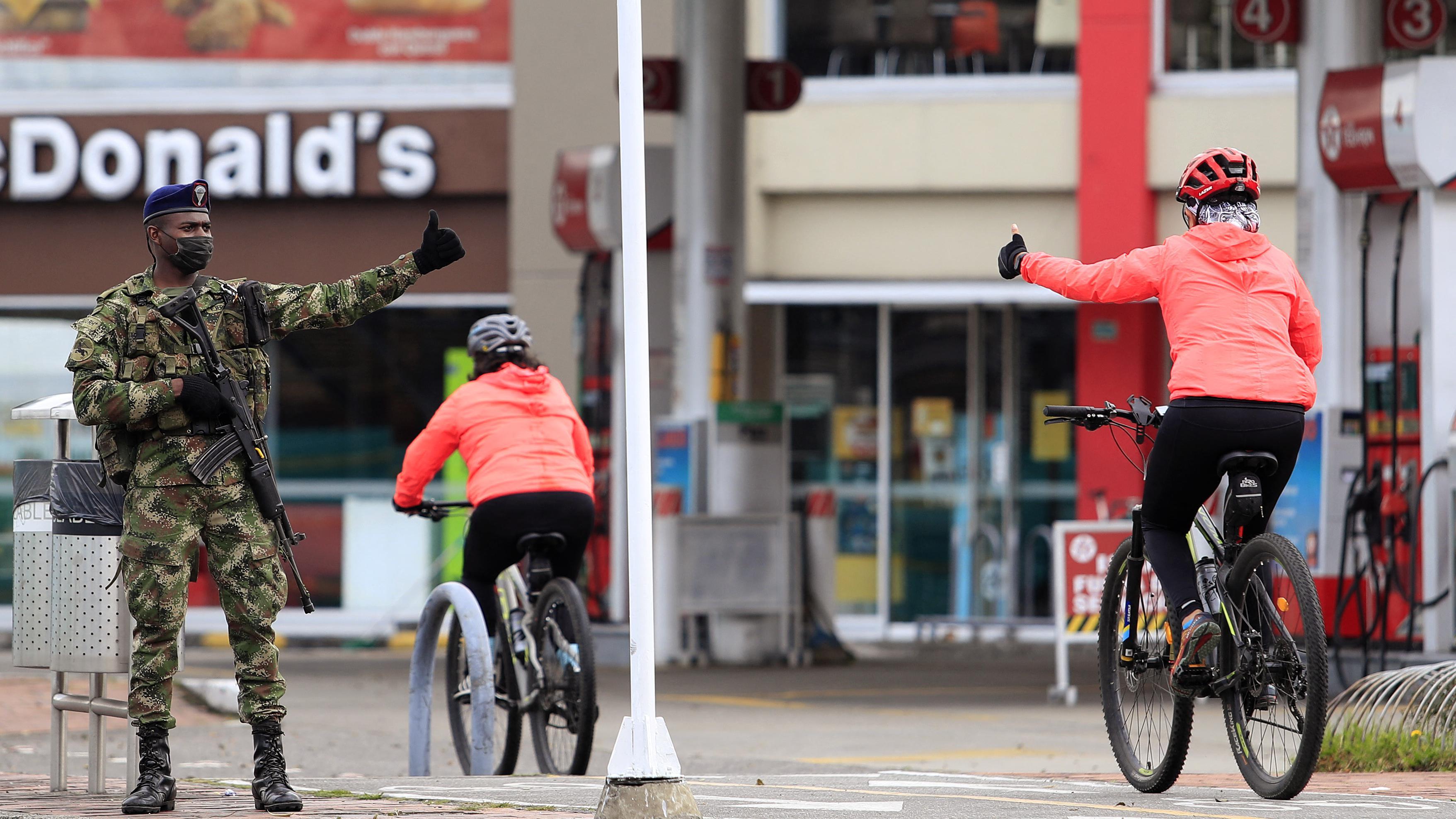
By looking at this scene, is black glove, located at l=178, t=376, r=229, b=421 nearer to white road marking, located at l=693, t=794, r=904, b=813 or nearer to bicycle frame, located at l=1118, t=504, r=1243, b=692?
white road marking, located at l=693, t=794, r=904, b=813

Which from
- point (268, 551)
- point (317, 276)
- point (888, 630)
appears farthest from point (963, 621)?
point (268, 551)

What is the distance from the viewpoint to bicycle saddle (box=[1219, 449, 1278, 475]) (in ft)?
19.5

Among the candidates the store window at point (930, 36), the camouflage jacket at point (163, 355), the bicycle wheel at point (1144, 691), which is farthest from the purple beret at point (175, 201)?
the store window at point (930, 36)

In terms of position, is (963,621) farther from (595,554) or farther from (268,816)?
(268,816)

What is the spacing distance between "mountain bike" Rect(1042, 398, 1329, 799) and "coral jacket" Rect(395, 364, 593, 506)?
8.34ft

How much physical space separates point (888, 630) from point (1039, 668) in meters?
3.21

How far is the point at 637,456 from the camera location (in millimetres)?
5527

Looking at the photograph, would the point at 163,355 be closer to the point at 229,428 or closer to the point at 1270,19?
the point at 229,428

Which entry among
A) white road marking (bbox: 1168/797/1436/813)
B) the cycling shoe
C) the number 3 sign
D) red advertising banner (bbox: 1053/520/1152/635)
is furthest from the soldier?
the number 3 sign

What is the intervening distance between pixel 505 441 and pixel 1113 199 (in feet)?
33.1

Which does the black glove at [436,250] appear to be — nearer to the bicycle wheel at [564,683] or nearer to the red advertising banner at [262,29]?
the bicycle wheel at [564,683]

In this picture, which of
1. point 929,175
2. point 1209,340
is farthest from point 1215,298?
point 929,175

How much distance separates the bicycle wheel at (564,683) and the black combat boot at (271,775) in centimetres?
168

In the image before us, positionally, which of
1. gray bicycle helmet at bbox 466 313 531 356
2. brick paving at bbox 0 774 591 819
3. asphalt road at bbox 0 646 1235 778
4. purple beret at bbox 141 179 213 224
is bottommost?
asphalt road at bbox 0 646 1235 778
